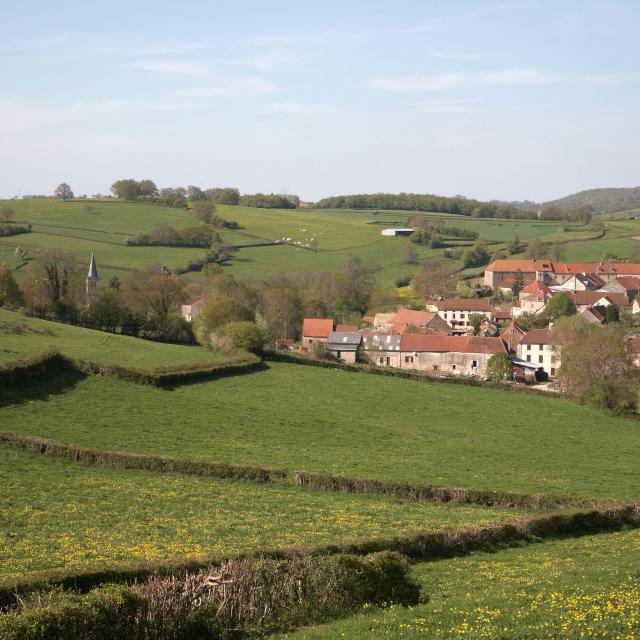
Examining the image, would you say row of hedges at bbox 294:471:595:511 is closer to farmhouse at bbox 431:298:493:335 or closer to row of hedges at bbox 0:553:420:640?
row of hedges at bbox 0:553:420:640

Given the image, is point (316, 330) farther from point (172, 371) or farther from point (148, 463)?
point (148, 463)

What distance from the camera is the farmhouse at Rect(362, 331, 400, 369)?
76.0 metres

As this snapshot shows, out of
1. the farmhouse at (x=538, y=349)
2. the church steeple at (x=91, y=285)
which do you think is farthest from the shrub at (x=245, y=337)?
the farmhouse at (x=538, y=349)

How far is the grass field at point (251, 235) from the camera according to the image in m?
115

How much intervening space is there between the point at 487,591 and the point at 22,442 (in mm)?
19211

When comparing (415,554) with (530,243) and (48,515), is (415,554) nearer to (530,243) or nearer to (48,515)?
(48,515)

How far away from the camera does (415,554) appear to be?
Answer: 21.1m

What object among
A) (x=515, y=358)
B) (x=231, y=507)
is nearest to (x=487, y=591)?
(x=231, y=507)

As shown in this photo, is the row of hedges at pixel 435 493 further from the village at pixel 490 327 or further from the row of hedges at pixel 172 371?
the village at pixel 490 327

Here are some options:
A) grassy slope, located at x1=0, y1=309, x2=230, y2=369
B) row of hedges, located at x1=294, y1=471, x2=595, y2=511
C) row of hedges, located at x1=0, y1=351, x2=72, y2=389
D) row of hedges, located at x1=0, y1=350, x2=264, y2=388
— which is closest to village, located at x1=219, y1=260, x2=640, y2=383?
grassy slope, located at x1=0, y1=309, x2=230, y2=369

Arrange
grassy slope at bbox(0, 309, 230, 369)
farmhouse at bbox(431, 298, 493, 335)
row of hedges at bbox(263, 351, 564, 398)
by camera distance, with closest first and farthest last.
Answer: grassy slope at bbox(0, 309, 230, 369)
row of hedges at bbox(263, 351, 564, 398)
farmhouse at bbox(431, 298, 493, 335)

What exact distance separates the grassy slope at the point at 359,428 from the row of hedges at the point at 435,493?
1.84 metres

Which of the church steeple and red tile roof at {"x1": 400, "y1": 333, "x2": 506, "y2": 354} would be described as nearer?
red tile roof at {"x1": 400, "y1": 333, "x2": 506, "y2": 354}

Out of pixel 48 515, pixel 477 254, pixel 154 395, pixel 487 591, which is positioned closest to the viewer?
pixel 487 591
